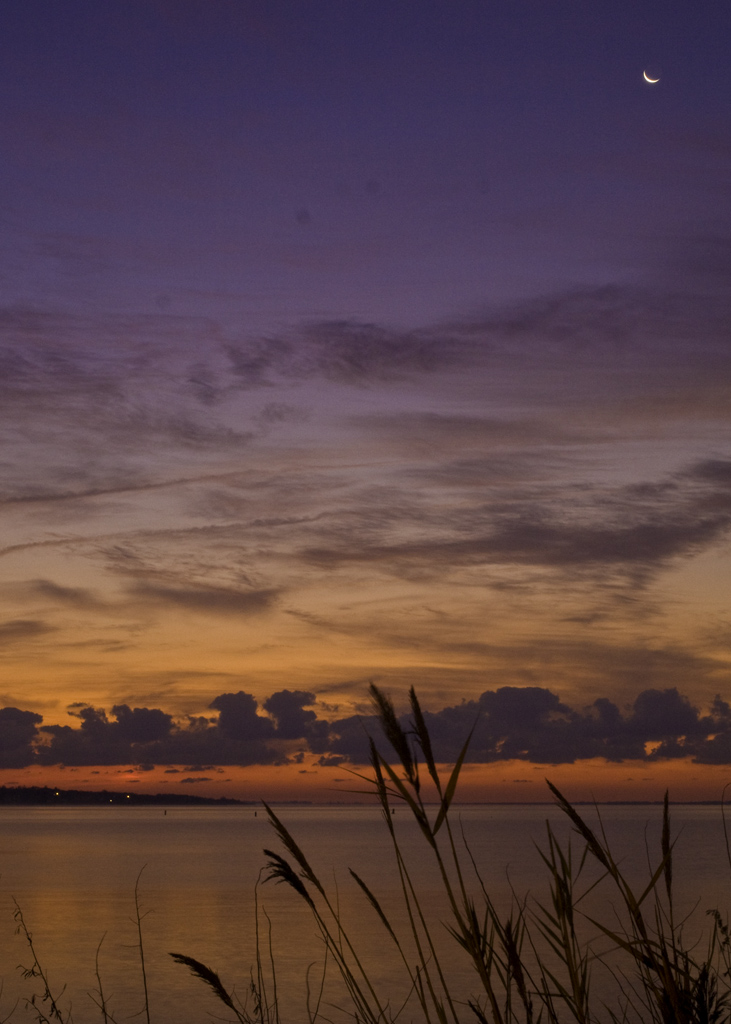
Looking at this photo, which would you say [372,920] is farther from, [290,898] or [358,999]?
[358,999]

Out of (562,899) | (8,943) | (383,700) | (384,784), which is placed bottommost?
(8,943)

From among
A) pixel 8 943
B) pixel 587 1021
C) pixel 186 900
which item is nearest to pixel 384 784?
pixel 587 1021

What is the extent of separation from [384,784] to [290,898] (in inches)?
2584

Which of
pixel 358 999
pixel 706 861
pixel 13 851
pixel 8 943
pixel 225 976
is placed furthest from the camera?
pixel 13 851

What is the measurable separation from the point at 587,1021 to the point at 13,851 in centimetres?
13148

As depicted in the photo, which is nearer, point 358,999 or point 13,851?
point 358,999

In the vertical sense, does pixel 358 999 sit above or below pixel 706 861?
above

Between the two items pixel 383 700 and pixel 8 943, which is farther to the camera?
pixel 8 943

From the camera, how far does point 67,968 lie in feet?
113

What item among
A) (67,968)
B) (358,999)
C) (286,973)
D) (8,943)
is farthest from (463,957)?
(358,999)

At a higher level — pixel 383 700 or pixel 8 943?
pixel 383 700

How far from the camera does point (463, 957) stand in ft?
119

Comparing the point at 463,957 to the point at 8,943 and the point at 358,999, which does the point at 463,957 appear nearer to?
the point at 8,943

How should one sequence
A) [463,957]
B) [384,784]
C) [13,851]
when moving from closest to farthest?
[384,784], [463,957], [13,851]
